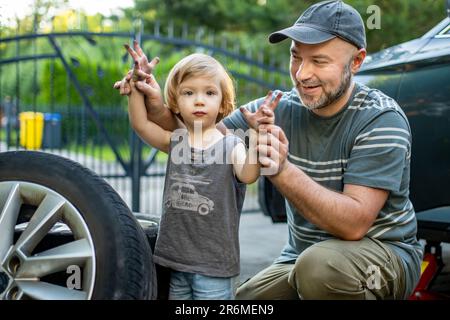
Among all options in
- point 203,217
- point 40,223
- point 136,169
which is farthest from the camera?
point 136,169

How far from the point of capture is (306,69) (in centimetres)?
242

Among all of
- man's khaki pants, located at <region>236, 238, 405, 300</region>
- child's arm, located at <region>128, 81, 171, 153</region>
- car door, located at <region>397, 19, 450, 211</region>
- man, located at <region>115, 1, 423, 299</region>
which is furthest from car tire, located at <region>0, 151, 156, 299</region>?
car door, located at <region>397, 19, 450, 211</region>

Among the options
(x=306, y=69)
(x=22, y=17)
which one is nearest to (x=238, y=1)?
(x=22, y=17)

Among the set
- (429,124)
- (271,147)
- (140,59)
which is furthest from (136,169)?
(271,147)

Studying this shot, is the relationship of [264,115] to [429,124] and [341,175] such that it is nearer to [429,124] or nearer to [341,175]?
[341,175]

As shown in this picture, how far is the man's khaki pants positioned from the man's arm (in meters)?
0.06

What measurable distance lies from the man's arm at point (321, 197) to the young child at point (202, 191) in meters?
0.15

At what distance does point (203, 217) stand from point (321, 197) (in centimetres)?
42

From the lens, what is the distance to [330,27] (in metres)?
2.42

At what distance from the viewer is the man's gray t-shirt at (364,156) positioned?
91.0 inches

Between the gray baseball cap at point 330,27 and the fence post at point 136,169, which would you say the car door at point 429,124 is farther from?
the fence post at point 136,169

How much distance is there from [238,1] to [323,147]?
1562 cm
